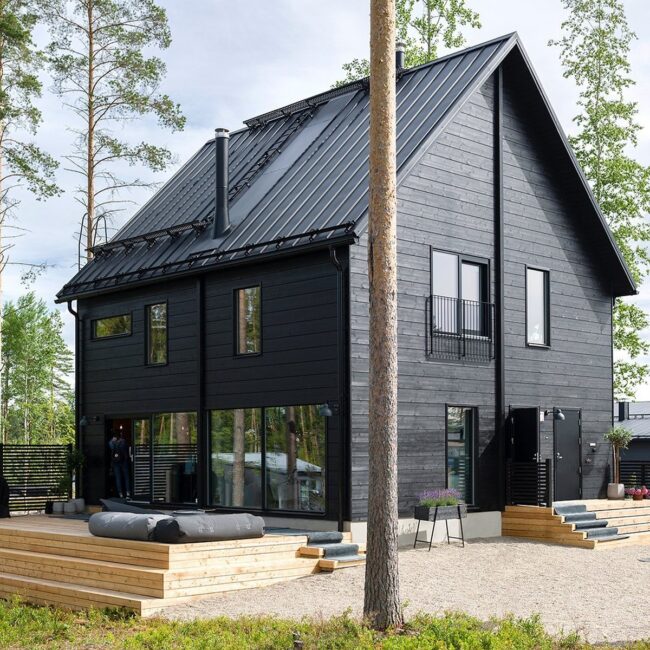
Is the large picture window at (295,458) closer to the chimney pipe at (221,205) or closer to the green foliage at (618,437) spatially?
the chimney pipe at (221,205)

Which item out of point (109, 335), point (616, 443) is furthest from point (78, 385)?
point (616, 443)

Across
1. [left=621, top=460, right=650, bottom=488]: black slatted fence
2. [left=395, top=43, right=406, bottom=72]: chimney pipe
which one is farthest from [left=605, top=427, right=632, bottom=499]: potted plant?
[left=395, top=43, right=406, bottom=72]: chimney pipe

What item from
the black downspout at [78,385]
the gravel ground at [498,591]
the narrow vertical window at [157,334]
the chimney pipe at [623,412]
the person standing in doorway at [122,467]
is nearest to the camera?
the gravel ground at [498,591]

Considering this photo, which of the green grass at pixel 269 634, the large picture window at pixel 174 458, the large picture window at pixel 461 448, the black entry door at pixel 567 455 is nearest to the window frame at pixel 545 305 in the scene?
the black entry door at pixel 567 455

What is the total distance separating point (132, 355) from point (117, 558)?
7133 mm

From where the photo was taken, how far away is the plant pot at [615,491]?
19.0 metres

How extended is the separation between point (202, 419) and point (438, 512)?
15.3ft

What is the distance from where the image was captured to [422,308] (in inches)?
626

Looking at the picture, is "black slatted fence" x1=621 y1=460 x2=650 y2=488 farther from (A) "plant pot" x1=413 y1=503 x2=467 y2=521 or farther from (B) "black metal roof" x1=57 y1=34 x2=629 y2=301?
(B) "black metal roof" x1=57 y1=34 x2=629 y2=301

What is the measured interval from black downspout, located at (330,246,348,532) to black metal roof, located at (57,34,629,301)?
1.71 feet

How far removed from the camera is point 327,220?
601 inches

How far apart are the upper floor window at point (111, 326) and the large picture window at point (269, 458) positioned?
3.49 meters

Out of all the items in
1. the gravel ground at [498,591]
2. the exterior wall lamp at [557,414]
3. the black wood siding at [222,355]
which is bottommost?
the gravel ground at [498,591]

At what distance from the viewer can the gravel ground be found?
1030cm
